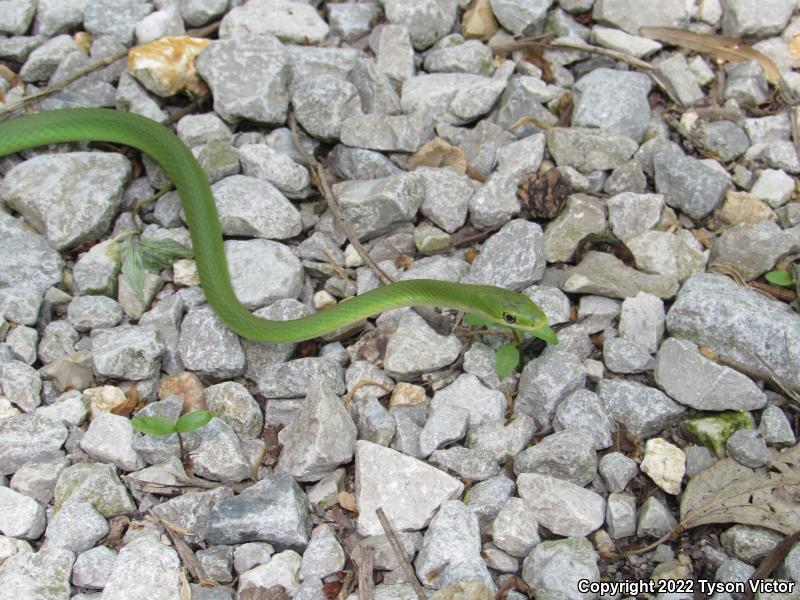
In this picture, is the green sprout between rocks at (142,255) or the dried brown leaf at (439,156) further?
the dried brown leaf at (439,156)

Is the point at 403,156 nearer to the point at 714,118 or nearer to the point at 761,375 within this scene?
the point at 714,118

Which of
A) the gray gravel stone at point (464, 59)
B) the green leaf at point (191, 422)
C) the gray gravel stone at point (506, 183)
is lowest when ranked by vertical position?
the green leaf at point (191, 422)

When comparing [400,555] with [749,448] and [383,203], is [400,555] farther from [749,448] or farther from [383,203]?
[383,203]

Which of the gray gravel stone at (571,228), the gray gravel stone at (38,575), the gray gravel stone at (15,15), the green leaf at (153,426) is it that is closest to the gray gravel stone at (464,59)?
the gray gravel stone at (571,228)

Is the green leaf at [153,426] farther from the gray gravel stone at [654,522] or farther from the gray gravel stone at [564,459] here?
the gray gravel stone at [654,522]

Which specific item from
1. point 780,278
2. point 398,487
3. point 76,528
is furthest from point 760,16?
point 76,528

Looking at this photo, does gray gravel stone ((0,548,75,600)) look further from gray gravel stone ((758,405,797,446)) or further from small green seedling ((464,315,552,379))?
gray gravel stone ((758,405,797,446))

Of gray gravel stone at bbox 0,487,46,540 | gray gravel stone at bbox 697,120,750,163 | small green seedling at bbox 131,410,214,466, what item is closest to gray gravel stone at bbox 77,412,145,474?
small green seedling at bbox 131,410,214,466
